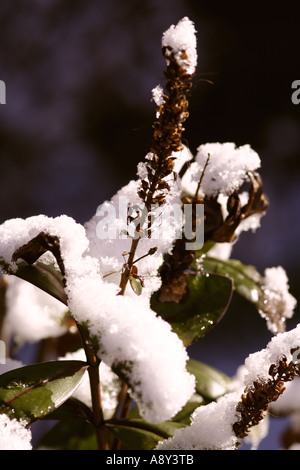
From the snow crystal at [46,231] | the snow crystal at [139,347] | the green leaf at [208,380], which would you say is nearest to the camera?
the snow crystal at [139,347]

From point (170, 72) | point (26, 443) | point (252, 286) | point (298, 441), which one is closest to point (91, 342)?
point (26, 443)

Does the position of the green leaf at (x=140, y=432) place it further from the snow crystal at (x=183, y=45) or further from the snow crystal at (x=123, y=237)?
the snow crystal at (x=183, y=45)

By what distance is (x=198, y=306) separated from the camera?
67 cm

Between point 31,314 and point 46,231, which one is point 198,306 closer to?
point 46,231

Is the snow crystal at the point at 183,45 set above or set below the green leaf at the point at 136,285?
above

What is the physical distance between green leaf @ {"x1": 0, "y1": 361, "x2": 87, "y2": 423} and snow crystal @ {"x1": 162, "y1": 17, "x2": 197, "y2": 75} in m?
0.30

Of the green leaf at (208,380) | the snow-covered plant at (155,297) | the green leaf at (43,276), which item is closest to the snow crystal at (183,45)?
the snow-covered plant at (155,297)

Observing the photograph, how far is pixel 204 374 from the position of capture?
0.83 meters

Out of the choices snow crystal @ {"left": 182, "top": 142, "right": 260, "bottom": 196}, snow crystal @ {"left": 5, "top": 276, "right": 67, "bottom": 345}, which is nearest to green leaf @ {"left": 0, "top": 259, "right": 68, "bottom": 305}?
snow crystal @ {"left": 182, "top": 142, "right": 260, "bottom": 196}

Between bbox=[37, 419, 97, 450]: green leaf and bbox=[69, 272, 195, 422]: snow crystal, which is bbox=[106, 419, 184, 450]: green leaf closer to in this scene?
bbox=[69, 272, 195, 422]: snow crystal

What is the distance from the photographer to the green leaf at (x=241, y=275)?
2.60 ft

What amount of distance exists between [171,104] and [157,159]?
49mm

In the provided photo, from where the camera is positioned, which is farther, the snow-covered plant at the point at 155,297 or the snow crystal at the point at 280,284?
the snow crystal at the point at 280,284
